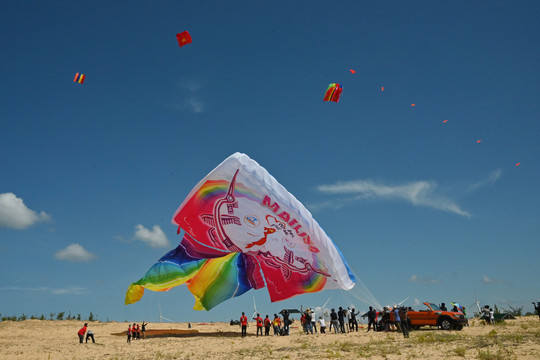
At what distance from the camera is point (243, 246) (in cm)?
2484

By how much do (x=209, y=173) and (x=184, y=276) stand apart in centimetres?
Result: 851

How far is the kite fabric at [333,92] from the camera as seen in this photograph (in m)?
21.0

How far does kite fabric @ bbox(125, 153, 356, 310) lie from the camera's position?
21469mm

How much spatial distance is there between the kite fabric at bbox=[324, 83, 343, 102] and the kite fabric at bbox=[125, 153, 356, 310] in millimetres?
4758

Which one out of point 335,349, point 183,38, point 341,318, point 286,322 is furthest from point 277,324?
point 183,38

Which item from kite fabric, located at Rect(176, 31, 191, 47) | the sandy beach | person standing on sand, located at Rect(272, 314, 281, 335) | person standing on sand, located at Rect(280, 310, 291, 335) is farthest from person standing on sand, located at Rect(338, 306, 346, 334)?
kite fabric, located at Rect(176, 31, 191, 47)

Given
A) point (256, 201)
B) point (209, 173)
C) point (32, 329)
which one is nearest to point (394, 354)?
point (256, 201)

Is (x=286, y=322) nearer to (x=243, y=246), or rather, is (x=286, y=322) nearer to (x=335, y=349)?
(x=243, y=246)

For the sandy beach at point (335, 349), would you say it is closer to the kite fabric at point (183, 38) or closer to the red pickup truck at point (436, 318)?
the red pickup truck at point (436, 318)

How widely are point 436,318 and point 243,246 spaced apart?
10.9 m

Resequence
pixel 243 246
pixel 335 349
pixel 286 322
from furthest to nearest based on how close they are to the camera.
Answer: pixel 243 246, pixel 286 322, pixel 335 349

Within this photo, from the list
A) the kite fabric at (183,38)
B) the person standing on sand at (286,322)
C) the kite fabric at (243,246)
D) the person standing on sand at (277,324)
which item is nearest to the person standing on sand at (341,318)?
the kite fabric at (243,246)

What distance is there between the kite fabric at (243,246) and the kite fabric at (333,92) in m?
4.76

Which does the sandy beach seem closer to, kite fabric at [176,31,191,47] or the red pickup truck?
the red pickup truck
